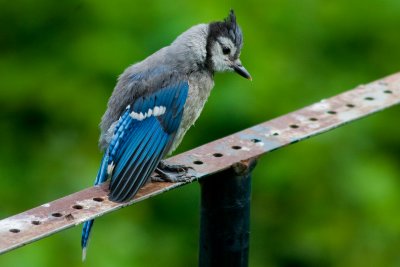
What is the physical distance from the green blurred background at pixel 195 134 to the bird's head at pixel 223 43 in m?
0.42

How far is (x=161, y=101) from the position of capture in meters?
4.15

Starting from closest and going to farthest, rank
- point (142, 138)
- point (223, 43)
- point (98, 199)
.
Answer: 1. point (98, 199)
2. point (142, 138)
3. point (223, 43)

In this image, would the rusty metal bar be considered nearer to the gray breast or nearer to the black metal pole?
the black metal pole

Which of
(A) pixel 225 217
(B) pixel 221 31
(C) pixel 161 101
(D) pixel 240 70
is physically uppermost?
(B) pixel 221 31

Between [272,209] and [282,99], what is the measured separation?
1.31 feet

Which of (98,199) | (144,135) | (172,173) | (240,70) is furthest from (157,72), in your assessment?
(98,199)

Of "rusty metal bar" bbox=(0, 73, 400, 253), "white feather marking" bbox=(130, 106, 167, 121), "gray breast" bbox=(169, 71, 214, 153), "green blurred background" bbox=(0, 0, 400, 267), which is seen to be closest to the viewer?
"rusty metal bar" bbox=(0, 73, 400, 253)

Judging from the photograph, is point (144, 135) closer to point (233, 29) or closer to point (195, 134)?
point (233, 29)

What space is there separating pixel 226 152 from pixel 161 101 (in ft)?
1.79

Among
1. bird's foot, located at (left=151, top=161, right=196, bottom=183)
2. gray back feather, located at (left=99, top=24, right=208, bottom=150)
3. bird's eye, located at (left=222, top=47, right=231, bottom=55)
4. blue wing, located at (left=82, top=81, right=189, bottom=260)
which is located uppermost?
bird's eye, located at (left=222, top=47, right=231, bottom=55)

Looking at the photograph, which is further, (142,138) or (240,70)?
(240,70)

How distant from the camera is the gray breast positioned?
4.21 meters

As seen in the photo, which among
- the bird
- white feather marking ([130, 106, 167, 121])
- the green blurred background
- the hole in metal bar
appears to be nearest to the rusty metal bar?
the hole in metal bar

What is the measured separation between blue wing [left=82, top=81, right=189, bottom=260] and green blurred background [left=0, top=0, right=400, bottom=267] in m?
0.64
